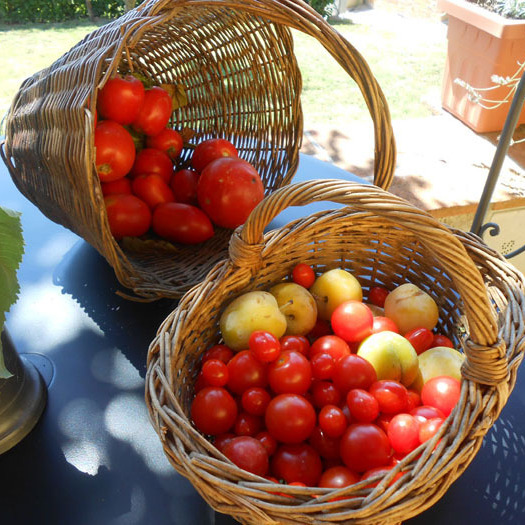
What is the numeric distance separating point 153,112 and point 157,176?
0.36 feet

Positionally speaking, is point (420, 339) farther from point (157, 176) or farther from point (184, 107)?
point (184, 107)

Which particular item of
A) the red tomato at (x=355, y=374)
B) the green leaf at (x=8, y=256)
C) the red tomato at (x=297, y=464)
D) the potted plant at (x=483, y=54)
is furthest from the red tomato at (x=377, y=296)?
the potted plant at (x=483, y=54)

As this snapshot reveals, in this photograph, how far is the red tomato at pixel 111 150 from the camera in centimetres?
82


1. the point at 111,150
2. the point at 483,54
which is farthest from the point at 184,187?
the point at 483,54

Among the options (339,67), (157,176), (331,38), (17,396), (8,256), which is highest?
(331,38)

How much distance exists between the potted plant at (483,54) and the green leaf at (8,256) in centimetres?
162

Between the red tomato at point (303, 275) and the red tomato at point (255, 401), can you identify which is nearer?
the red tomato at point (255, 401)

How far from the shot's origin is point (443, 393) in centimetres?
61

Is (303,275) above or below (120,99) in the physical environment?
below

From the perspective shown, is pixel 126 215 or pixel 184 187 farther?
pixel 184 187

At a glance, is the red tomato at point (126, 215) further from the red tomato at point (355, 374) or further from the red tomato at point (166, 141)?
the red tomato at point (355, 374)

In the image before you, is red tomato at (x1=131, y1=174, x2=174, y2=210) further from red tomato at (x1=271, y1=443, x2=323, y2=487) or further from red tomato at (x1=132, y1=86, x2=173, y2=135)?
red tomato at (x1=271, y1=443, x2=323, y2=487)

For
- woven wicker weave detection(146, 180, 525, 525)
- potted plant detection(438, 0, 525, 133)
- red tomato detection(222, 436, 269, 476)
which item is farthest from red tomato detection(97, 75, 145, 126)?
potted plant detection(438, 0, 525, 133)

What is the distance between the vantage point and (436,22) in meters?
3.69
